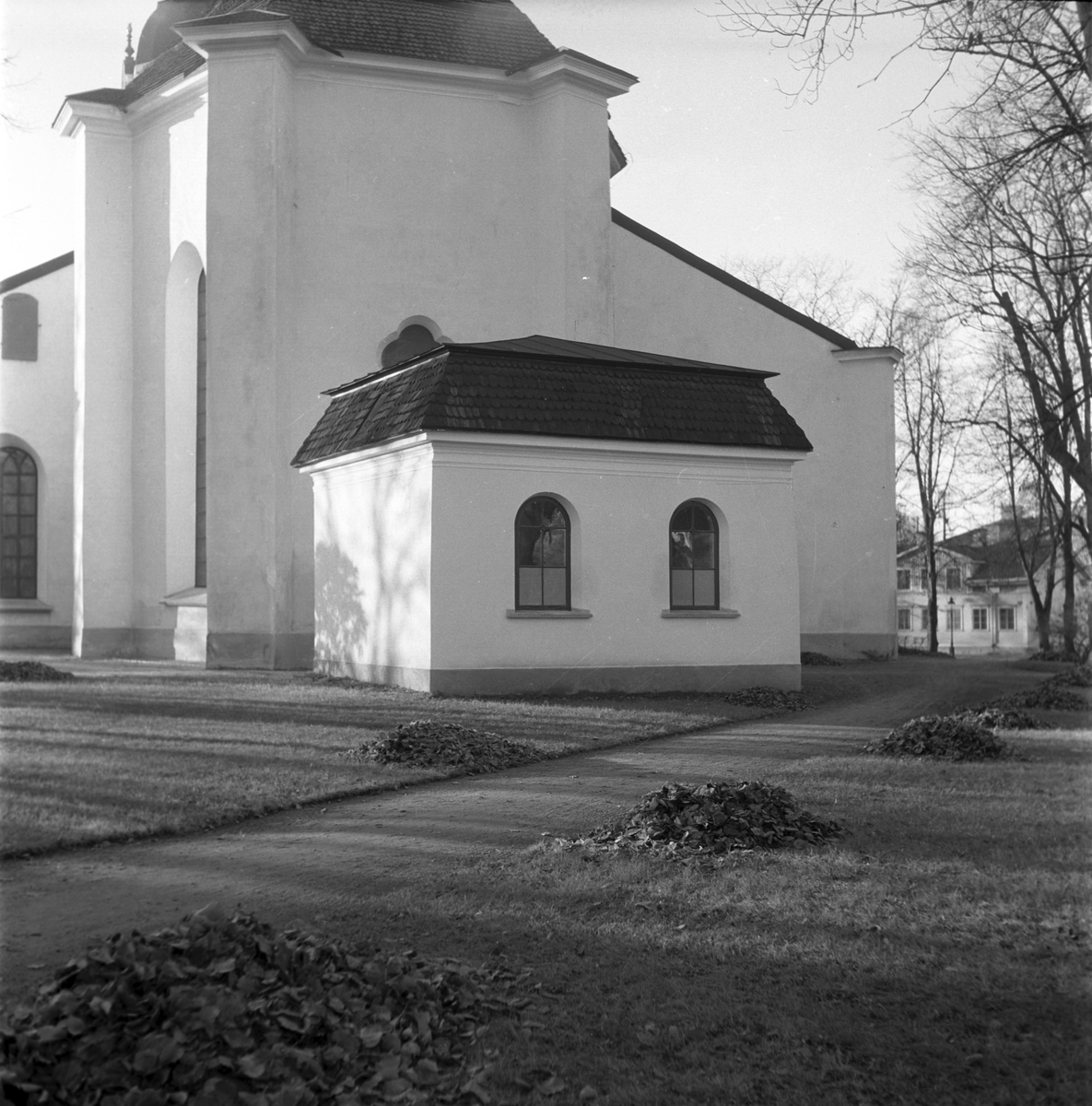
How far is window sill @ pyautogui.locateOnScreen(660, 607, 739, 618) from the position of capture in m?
17.0

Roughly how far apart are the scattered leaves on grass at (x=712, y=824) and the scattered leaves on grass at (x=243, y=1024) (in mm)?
2546

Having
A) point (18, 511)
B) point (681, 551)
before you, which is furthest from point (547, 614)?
point (18, 511)

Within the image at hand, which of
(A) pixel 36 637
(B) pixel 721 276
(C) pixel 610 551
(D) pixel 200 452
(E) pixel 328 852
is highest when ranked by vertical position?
(B) pixel 721 276

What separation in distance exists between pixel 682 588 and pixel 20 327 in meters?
19.3

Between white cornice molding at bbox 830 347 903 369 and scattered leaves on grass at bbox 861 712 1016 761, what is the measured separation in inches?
663

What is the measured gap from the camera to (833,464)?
90.4 ft

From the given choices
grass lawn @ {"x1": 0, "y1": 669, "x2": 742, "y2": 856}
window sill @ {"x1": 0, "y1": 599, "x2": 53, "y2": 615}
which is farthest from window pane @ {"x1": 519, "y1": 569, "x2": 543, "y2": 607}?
window sill @ {"x1": 0, "y1": 599, "x2": 53, "y2": 615}

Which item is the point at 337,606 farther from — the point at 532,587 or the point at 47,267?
the point at 47,267

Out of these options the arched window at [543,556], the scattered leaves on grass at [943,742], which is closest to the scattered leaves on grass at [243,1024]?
the scattered leaves on grass at [943,742]

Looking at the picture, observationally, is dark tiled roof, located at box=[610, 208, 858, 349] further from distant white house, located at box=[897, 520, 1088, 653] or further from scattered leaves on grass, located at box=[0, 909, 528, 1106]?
scattered leaves on grass, located at box=[0, 909, 528, 1106]

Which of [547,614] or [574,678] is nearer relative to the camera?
[547,614]

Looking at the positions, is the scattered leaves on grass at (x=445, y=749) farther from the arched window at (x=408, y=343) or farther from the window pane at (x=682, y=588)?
the arched window at (x=408, y=343)

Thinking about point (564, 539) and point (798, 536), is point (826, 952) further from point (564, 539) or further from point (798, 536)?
point (798, 536)

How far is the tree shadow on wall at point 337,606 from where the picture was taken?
57.6 ft
